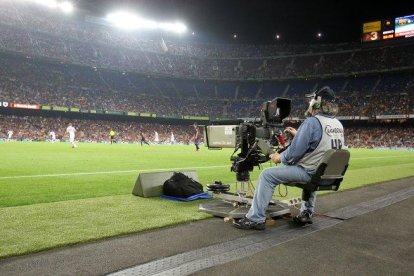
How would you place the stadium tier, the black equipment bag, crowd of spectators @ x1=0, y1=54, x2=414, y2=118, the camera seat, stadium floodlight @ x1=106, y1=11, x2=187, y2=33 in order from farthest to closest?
stadium floodlight @ x1=106, y1=11, x2=187, y2=33, the stadium tier, crowd of spectators @ x1=0, y1=54, x2=414, y2=118, the black equipment bag, the camera seat

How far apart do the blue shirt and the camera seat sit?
212 millimetres

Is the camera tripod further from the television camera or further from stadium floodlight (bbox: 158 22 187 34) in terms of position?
stadium floodlight (bbox: 158 22 187 34)

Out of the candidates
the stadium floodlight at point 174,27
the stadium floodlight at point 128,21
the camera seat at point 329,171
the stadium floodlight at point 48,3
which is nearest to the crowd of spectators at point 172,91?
the stadium floodlight at point 128,21

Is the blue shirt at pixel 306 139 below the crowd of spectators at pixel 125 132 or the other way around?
below

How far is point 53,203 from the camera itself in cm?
602

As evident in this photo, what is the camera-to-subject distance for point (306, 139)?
448cm

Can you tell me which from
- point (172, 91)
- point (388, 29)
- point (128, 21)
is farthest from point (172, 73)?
point (388, 29)

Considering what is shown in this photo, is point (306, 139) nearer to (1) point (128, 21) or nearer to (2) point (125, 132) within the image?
(2) point (125, 132)

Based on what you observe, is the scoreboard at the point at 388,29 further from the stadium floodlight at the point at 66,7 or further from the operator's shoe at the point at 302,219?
the operator's shoe at the point at 302,219

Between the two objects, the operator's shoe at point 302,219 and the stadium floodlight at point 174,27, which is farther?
the stadium floodlight at point 174,27

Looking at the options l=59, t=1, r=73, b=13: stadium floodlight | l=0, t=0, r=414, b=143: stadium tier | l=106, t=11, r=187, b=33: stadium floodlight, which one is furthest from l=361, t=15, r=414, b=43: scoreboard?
l=59, t=1, r=73, b=13: stadium floodlight

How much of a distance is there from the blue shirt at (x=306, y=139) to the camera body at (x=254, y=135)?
1.75 feet

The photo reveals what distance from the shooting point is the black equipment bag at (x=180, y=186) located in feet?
22.1

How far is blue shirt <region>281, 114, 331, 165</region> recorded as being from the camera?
4492 millimetres
